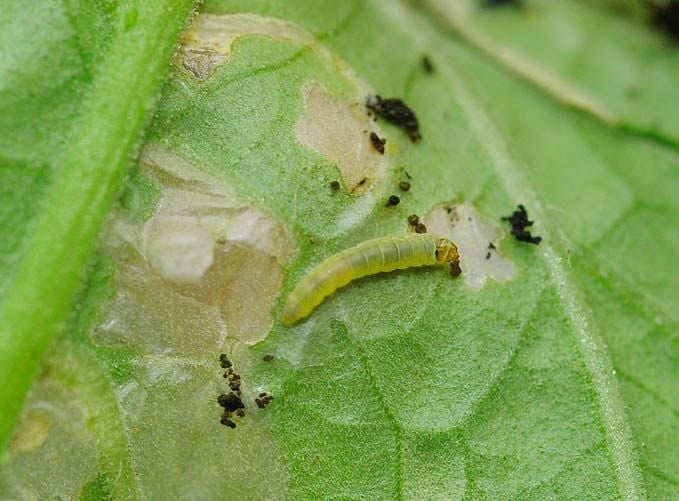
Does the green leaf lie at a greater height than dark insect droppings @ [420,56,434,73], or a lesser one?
lesser

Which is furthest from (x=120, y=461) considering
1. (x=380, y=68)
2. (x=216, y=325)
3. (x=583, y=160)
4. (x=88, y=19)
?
(x=583, y=160)

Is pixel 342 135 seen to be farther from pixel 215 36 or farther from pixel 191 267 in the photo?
pixel 191 267

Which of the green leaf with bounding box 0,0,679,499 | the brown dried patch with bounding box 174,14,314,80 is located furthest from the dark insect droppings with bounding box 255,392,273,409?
the brown dried patch with bounding box 174,14,314,80

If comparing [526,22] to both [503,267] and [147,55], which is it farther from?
[147,55]

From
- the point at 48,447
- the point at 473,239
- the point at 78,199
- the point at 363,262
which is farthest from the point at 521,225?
the point at 48,447

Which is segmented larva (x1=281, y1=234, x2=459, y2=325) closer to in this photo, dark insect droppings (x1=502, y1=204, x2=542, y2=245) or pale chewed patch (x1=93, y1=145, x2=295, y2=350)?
pale chewed patch (x1=93, y1=145, x2=295, y2=350)

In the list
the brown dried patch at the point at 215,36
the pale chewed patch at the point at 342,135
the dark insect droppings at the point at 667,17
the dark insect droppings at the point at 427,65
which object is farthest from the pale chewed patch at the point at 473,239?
the dark insect droppings at the point at 667,17
